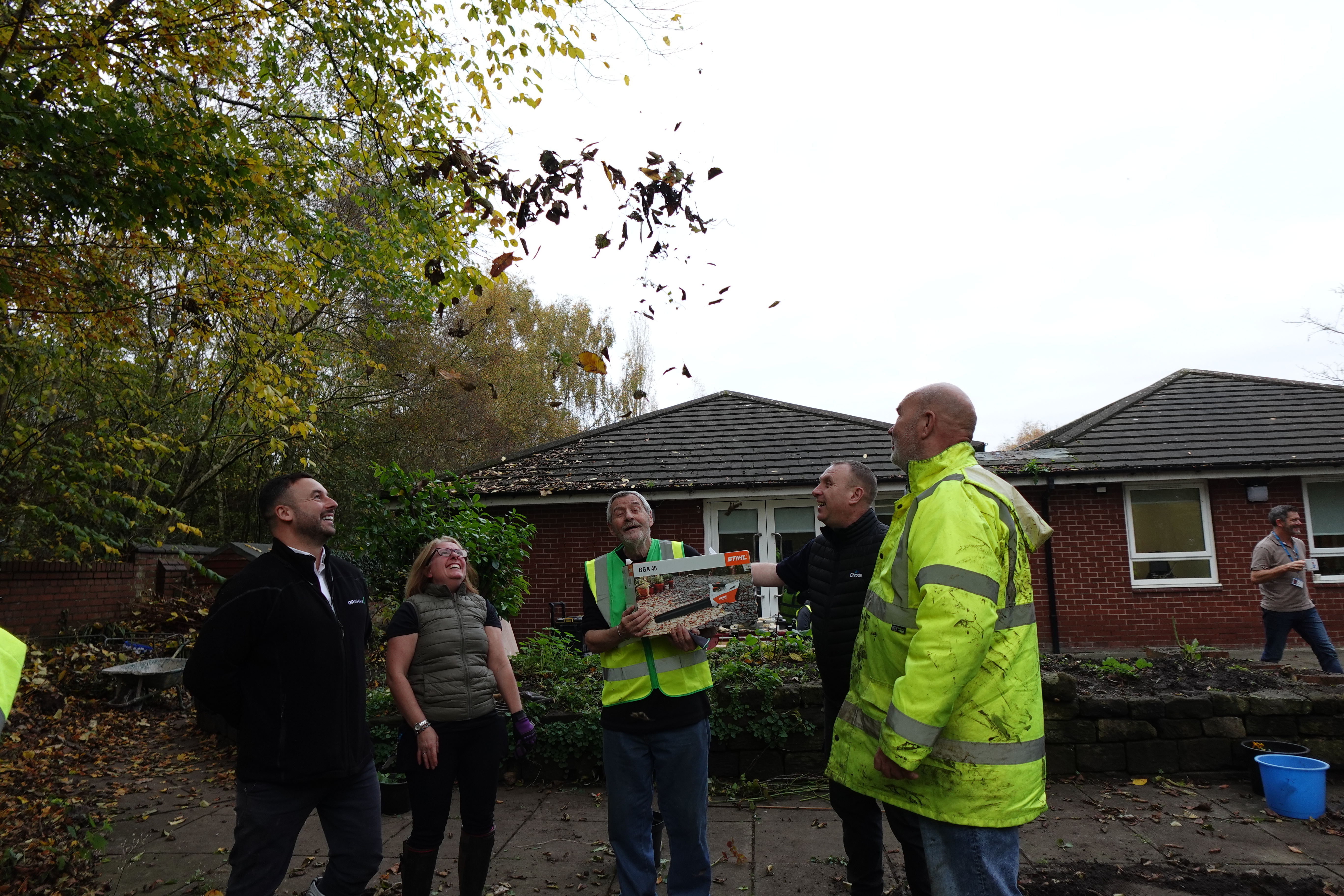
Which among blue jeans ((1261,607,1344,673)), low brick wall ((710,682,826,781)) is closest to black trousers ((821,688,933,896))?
low brick wall ((710,682,826,781))

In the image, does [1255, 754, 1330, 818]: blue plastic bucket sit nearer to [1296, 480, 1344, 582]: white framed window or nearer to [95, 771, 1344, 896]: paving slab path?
[95, 771, 1344, 896]: paving slab path

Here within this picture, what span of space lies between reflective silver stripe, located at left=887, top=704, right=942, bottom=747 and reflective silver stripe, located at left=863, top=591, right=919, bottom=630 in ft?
0.92

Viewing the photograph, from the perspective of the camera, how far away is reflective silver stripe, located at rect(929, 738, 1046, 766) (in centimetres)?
245

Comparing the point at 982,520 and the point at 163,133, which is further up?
the point at 163,133

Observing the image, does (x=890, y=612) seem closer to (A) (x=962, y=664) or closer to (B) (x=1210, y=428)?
(A) (x=962, y=664)

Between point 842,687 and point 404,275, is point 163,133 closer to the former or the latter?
point 404,275

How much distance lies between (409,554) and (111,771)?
3395mm

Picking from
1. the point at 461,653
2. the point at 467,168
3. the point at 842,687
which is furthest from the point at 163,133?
the point at 842,687

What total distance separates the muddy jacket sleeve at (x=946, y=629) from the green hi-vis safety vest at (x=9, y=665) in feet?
7.35

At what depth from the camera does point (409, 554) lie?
287 inches

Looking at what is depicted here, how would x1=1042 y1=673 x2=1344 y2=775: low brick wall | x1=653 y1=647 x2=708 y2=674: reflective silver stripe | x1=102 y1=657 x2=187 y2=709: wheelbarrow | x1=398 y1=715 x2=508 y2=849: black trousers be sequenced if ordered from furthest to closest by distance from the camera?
x1=102 y1=657 x2=187 y2=709: wheelbarrow → x1=1042 y1=673 x2=1344 y2=775: low brick wall → x1=398 y1=715 x2=508 y2=849: black trousers → x1=653 y1=647 x2=708 y2=674: reflective silver stripe

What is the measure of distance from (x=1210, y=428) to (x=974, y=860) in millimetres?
14730

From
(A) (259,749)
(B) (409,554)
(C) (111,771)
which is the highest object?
(B) (409,554)

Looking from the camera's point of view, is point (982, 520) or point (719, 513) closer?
point (982, 520)
